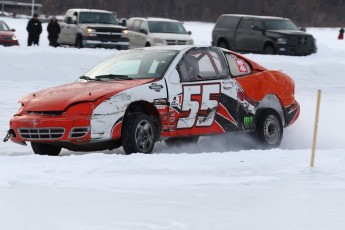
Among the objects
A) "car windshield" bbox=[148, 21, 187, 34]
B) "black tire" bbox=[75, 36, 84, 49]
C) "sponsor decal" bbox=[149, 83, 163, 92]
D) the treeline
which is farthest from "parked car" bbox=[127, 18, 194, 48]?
the treeline

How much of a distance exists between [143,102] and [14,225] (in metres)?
5.02

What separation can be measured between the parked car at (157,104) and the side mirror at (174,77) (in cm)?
1

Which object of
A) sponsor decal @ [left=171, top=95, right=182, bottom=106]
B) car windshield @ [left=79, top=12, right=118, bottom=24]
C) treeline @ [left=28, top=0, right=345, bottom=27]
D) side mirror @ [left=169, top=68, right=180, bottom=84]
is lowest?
treeline @ [left=28, top=0, right=345, bottom=27]

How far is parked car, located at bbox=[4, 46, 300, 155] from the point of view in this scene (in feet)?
36.9

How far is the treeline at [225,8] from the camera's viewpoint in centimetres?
10094

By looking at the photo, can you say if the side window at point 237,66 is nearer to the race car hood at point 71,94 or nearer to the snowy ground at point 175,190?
the snowy ground at point 175,190

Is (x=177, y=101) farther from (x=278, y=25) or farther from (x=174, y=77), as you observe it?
(x=278, y=25)

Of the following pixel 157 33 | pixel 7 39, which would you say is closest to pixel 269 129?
pixel 157 33

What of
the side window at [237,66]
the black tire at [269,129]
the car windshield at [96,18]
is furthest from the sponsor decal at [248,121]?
the car windshield at [96,18]

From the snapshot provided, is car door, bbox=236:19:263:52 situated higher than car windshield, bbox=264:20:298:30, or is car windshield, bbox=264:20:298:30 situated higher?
car windshield, bbox=264:20:298:30

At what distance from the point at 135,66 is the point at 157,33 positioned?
22169 millimetres

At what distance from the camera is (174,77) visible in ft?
39.8

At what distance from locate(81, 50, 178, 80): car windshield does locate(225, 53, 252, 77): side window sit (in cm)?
91

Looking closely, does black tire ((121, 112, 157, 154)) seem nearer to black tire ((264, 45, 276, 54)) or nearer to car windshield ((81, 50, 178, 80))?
car windshield ((81, 50, 178, 80))
